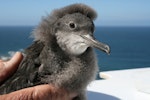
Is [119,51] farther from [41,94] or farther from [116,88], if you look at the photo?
[41,94]

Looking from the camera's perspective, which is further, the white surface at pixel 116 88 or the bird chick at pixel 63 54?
the white surface at pixel 116 88

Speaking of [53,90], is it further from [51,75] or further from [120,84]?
[120,84]

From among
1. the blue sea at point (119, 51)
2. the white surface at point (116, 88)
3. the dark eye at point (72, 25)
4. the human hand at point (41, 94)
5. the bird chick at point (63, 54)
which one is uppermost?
the dark eye at point (72, 25)

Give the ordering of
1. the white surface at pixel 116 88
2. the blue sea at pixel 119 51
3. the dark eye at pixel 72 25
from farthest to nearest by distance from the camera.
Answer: the blue sea at pixel 119 51
the white surface at pixel 116 88
the dark eye at pixel 72 25

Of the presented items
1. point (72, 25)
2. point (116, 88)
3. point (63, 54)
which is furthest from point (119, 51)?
point (63, 54)

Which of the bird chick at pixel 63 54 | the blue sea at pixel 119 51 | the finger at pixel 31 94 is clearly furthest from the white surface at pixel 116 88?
the blue sea at pixel 119 51

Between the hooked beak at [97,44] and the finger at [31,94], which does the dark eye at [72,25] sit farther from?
the finger at [31,94]
